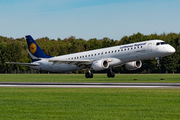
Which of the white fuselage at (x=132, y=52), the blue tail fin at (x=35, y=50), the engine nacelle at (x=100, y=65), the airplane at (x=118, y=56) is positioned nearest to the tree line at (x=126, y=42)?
the blue tail fin at (x=35, y=50)

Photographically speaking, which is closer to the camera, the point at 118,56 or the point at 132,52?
the point at 132,52

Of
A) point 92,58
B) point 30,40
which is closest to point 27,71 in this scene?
point 30,40

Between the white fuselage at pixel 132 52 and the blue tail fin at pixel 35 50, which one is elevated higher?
the blue tail fin at pixel 35 50

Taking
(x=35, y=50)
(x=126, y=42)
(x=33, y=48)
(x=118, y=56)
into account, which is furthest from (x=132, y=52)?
(x=126, y=42)

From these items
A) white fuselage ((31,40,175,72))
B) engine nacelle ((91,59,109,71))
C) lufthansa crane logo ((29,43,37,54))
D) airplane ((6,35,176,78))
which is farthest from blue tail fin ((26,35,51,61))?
engine nacelle ((91,59,109,71))

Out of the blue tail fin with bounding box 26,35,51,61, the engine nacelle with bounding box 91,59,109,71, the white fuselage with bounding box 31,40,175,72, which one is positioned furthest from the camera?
the blue tail fin with bounding box 26,35,51,61

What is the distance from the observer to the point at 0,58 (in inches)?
5281

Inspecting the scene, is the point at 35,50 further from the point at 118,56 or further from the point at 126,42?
the point at 126,42

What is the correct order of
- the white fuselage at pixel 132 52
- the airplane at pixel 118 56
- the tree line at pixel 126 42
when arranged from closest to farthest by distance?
the white fuselage at pixel 132 52 → the airplane at pixel 118 56 → the tree line at pixel 126 42

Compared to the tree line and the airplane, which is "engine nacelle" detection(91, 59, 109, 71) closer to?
the airplane

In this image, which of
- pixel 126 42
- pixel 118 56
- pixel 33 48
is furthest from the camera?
pixel 126 42

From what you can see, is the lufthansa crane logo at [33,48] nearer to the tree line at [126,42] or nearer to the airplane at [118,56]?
the airplane at [118,56]

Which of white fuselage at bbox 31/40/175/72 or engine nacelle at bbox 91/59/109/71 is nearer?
white fuselage at bbox 31/40/175/72

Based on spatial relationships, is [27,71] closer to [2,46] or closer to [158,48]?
[2,46]
